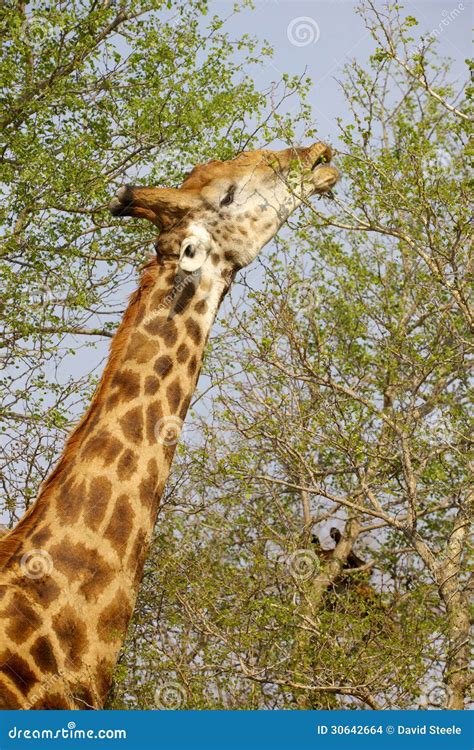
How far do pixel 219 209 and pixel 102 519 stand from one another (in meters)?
2.38

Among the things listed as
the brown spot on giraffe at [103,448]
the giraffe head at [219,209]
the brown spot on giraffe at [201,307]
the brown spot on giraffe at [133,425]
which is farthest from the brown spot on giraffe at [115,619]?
the giraffe head at [219,209]

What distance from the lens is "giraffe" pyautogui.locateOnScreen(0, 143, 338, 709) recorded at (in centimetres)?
532

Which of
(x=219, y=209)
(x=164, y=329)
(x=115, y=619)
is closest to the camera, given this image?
(x=115, y=619)

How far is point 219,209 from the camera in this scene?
6.77m

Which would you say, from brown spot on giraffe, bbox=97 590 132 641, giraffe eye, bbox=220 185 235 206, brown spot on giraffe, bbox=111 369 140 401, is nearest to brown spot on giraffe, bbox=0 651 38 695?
brown spot on giraffe, bbox=97 590 132 641

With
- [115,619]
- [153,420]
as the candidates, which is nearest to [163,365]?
[153,420]

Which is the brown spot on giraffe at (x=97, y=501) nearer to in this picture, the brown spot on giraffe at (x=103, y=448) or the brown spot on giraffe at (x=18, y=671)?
the brown spot on giraffe at (x=103, y=448)

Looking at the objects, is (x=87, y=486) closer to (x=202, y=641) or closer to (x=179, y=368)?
(x=179, y=368)

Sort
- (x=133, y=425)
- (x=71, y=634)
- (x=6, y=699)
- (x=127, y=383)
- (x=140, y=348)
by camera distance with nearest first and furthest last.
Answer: (x=6, y=699) < (x=71, y=634) < (x=133, y=425) < (x=127, y=383) < (x=140, y=348)

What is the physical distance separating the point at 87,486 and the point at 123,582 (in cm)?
60

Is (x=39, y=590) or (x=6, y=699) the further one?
(x=39, y=590)

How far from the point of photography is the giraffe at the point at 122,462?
A: 5.32 meters

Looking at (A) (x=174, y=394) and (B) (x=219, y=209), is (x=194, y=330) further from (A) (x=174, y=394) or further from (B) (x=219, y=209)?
(B) (x=219, y=209)

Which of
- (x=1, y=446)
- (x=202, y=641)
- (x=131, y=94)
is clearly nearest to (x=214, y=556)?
(x=202, y=641)
